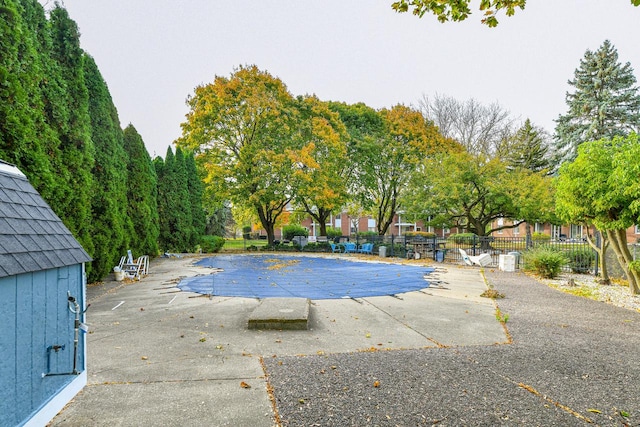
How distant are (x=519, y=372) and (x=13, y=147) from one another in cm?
849

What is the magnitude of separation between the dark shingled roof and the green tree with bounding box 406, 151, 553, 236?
68.5ft

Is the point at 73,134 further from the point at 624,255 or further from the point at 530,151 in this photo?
the point at 530,151

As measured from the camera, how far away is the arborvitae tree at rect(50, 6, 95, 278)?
8531 mm

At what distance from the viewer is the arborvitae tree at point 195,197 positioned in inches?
866

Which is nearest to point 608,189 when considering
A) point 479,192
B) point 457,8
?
point 457,8

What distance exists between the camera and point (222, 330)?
208 inches

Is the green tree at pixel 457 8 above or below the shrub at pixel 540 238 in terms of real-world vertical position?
above

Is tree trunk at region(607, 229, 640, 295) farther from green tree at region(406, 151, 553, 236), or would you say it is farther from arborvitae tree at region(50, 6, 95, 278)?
arborvitae tree at region(50, 6, 95, 278)

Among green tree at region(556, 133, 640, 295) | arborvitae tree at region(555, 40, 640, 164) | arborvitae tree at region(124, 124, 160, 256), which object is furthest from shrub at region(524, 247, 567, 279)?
arborvitae tree at region(555, 40, 640, 164)

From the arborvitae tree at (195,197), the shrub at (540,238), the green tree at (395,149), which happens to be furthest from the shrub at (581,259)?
the arborvitae tree at (195,197)

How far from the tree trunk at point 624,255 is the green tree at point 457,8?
7089 mm

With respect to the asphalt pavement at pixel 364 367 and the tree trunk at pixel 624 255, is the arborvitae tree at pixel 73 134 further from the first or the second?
the tree trunk at pixel 624 255

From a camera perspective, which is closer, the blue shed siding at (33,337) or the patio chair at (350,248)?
the blue shed siding at (33,337)

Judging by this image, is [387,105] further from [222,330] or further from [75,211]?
[222,330]
